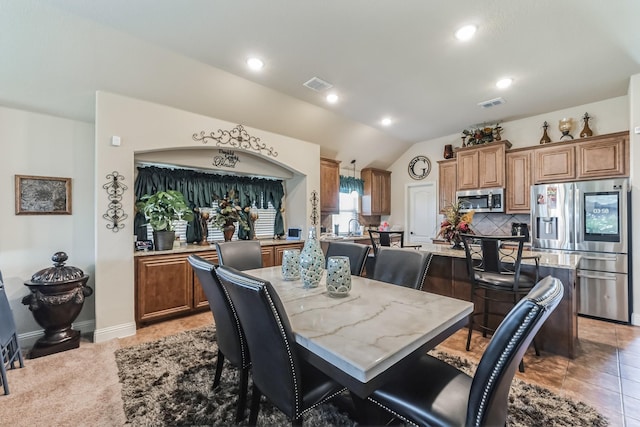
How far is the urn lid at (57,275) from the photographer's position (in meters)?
2.60

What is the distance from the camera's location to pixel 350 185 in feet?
20.1

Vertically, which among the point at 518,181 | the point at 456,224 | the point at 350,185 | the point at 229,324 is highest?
the point at 350,185

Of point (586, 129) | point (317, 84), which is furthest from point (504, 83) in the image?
point (317, 84)

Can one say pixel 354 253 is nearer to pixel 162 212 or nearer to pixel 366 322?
pixel 366 322

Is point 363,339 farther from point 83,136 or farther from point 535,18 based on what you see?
point 83,136

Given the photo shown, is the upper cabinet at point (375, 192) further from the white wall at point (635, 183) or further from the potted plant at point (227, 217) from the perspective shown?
the white wall at point (635, 183)

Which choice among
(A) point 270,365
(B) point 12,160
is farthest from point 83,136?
(A) point 270,365

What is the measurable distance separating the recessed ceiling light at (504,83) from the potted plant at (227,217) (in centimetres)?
395

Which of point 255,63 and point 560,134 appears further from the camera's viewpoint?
point 560,134

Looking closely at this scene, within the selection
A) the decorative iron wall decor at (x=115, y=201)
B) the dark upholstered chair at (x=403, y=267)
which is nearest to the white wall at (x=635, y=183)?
the dark upholstered chair at (x=403, y=267)

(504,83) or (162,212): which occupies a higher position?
(504,83)

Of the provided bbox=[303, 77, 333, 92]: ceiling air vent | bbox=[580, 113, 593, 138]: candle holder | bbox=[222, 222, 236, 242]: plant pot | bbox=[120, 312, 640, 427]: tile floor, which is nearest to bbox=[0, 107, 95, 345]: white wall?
bbox=[120, 312, 640, 427]: tile floor

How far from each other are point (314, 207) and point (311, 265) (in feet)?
10.2

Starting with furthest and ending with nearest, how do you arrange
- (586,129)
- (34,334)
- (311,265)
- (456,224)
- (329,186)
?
(329,186)
(586,129)
(456,224)
(34,334)
(311,265)
